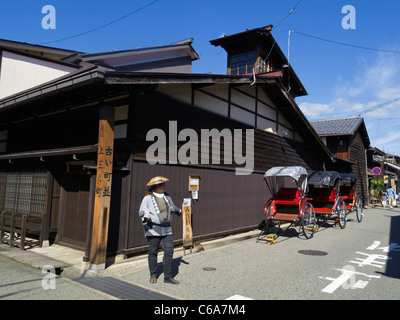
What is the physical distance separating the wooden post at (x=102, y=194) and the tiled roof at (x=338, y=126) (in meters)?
21.0

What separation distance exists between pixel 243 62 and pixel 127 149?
15144mm

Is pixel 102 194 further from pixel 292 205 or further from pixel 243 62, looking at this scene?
pixel 243 62

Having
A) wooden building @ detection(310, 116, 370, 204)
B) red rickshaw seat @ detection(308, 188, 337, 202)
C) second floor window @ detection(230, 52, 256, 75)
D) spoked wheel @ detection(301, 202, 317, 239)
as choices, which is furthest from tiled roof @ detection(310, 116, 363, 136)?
spoked wheel @ detection(301, 202, 317, 239)

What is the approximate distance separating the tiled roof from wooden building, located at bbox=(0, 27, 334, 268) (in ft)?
40.5

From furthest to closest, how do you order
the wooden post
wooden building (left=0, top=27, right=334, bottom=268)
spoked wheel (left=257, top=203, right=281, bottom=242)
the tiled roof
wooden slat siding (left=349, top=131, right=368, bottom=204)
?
wooden slat siding (left=349, top=131, right=368, bottom=204) < the tiled roof < spoked wheel (left=257, top=203, right=281, bottom=242) < wooden building (left=0, top=27, right=334, bottom=268) < the wooden post

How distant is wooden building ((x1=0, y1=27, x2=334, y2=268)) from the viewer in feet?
21.0

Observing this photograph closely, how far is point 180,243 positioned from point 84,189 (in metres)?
2.92

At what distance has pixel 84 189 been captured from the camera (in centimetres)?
759

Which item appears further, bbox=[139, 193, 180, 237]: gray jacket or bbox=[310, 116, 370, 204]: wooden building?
bbox=[310, 116, 370, 204]: wooden building

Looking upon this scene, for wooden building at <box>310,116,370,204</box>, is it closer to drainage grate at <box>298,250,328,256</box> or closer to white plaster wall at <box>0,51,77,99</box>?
drainage grate at <box>298,250,328,256</box>

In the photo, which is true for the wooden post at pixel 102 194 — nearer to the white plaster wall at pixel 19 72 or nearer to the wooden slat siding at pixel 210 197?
the wooden slat siding at pixel 210 197
